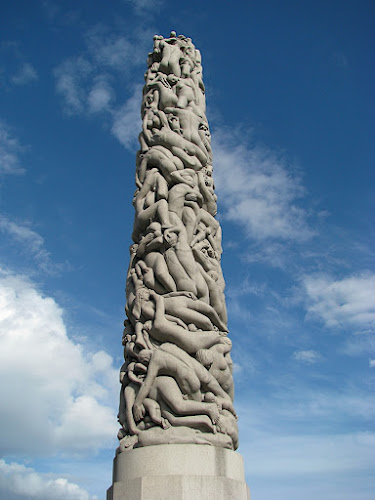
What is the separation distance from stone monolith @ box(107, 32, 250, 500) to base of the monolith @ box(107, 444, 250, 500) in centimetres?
1

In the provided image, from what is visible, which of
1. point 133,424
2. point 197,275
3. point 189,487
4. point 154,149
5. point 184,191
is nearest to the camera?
point 189,487

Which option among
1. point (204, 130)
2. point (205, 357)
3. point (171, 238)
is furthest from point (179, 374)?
point (204, 130)

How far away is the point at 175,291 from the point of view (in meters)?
7.69

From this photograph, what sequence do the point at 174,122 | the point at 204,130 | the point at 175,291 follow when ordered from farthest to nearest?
the point at 204,130 → the point at 174,122 → the point at 175,291

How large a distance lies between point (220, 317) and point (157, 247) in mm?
1679

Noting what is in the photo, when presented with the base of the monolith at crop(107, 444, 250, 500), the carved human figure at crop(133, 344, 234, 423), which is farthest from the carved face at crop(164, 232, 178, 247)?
the base of the monolith at crop(107, 444, 250, 500)

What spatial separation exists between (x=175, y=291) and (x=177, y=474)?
9.10 feet

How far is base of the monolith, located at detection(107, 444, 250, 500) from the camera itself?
5934mm

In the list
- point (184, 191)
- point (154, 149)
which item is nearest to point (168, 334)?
point (184, 191)

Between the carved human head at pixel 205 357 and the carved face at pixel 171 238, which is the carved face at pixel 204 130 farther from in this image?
the carved human head at pixel 205 357

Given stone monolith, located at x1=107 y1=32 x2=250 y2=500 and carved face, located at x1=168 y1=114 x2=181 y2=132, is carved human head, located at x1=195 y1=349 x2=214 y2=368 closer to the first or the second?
stone monolith, located at x1=107 y1=32 x2=250 y2=500

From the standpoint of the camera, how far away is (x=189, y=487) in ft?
19.4

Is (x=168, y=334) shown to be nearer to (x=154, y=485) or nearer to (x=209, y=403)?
(x=209, y=403)

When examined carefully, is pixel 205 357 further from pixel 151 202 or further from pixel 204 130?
pixel 204 130
